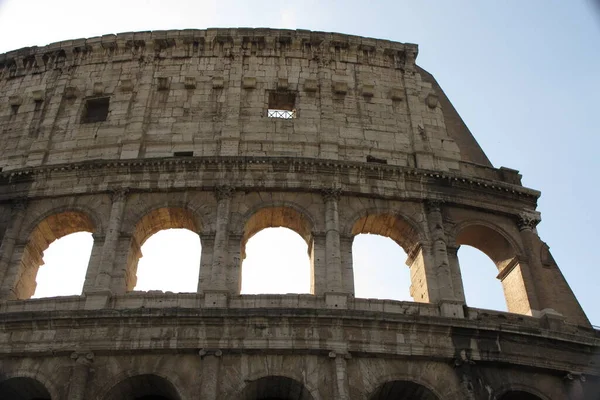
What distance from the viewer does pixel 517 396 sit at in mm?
13930

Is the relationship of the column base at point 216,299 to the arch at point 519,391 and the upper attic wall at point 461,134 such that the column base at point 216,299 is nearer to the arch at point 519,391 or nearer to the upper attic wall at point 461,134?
the arch at point 519,391

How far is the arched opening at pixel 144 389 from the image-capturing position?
13.1 metres

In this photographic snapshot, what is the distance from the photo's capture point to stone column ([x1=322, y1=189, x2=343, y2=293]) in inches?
578

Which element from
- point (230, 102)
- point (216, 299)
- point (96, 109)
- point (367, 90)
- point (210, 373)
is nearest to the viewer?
point (210, 373)

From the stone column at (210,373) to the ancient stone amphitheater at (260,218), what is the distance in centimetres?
4

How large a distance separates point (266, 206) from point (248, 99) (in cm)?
406

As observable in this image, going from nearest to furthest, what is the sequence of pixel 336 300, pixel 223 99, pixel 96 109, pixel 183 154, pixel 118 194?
pixel 336 300 < pixel 118 194 < pixel 183 154 < pixel 223 99 < pixel 96 109

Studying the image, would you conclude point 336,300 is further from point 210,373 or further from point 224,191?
point 224,191

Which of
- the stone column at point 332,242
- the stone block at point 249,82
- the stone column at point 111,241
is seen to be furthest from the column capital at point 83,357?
the stone block at point 249,82

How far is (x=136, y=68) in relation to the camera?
1975 cm

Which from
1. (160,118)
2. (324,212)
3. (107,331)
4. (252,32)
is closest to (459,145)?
(324,212)

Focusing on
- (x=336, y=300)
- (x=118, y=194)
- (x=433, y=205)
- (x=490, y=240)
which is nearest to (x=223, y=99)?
(x=118, y=194)

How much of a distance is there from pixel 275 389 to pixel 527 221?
7809 millimetres

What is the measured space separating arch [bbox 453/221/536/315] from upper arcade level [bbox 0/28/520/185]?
191 centimetres
